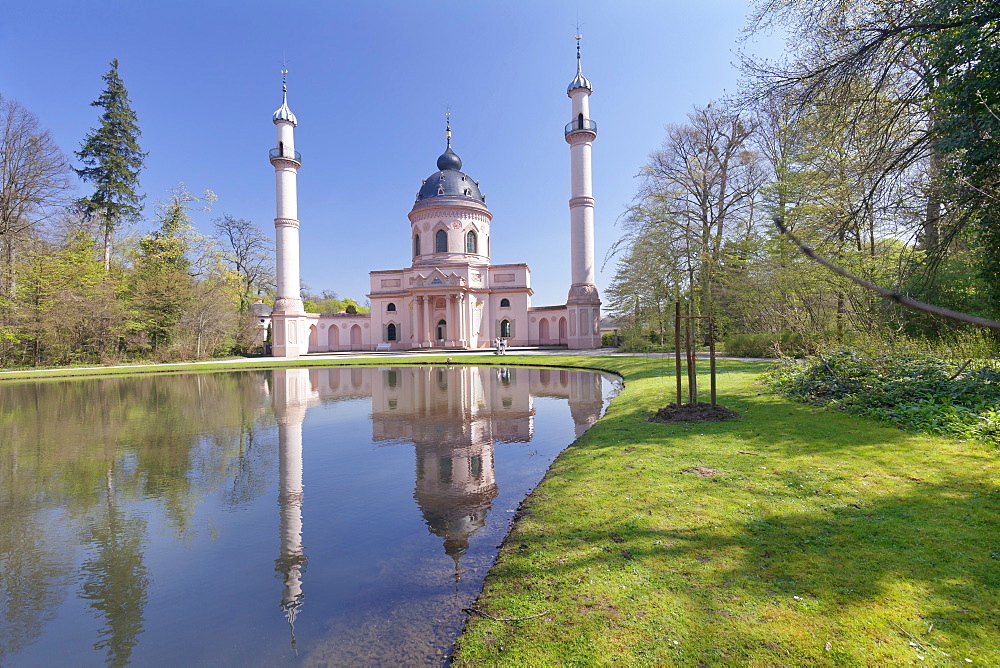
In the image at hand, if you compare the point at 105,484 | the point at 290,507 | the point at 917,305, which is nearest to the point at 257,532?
the point at 290,507

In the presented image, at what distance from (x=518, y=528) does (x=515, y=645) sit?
1528 mm

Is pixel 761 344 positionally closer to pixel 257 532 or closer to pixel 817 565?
pixel 817 565

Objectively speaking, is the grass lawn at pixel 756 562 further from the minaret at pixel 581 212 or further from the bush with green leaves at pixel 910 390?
the minaret at pixel 581 212

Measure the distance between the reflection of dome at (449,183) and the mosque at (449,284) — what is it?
14 cm

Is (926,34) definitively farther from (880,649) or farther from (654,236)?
(654,236)

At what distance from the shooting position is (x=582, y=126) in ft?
139

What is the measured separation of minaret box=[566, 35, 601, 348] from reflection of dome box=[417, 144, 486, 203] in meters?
13.3

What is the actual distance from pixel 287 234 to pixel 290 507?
44573 mm

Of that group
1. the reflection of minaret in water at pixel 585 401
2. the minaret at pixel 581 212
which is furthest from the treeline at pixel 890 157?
the minaret at pixel 581 212

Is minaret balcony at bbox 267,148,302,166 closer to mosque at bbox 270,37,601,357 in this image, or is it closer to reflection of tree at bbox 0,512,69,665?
mosque at bbox 270,37,601,357

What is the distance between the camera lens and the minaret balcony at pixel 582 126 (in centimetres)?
4244

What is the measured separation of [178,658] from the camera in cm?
A: 282

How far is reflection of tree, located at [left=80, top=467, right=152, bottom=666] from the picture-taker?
9.97 ft

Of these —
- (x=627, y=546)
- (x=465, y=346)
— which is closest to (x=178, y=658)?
(x=627, y=546)
